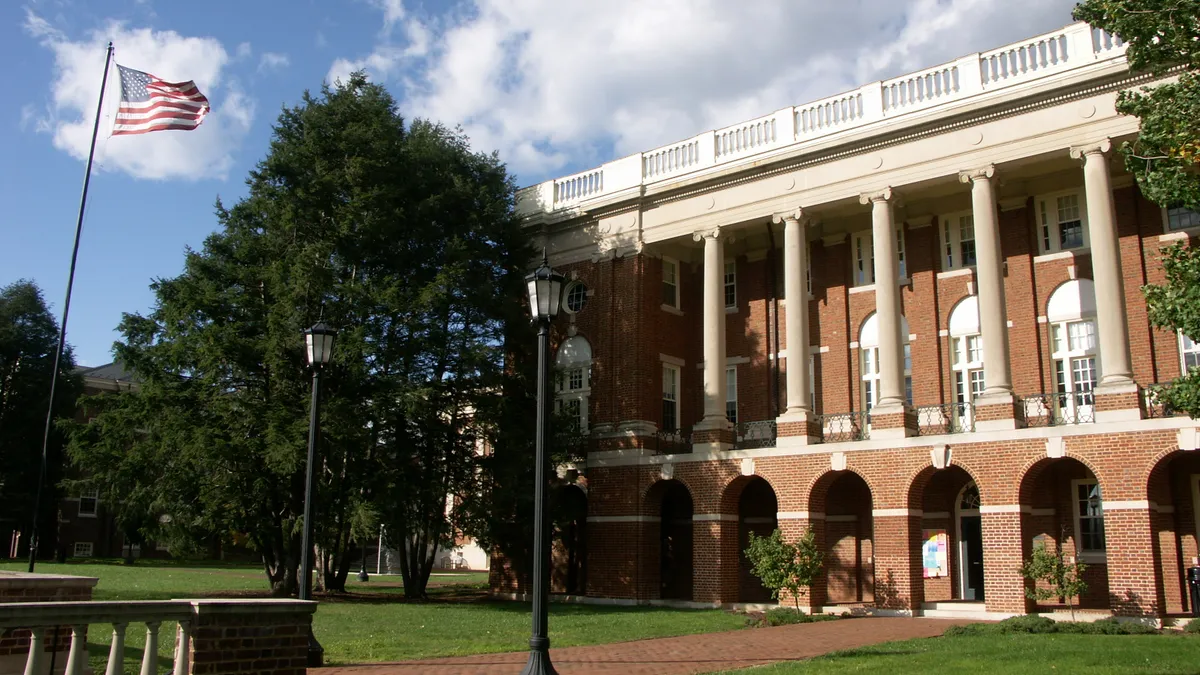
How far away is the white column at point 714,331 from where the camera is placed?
3034 centimetres

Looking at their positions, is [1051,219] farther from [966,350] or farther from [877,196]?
[877,196]

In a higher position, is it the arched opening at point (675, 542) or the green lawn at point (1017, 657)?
the arched opening at point (675, 542)

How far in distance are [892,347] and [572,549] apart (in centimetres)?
1307

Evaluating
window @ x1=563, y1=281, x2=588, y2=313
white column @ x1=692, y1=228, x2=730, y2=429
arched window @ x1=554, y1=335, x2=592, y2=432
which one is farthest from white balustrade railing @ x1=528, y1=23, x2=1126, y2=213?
arched window @ x1=554, y1=335, x2=592, y2=432

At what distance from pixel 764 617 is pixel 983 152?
13.6 m

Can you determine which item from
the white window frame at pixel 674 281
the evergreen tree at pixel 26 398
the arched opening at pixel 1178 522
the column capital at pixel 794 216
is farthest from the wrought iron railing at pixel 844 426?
the evergreen tree at pixel 26 398

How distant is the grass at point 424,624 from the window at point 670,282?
11.0 meters

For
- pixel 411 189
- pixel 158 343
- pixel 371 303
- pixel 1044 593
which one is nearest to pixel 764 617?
pixel 1044 593

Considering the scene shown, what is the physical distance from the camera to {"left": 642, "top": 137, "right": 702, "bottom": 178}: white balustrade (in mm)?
32688

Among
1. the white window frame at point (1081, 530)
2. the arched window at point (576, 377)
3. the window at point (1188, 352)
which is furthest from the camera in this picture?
the arched window at point (576, 377)

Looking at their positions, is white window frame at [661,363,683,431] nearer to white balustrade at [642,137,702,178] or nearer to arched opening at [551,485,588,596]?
arched opening at [551,485,588,596]

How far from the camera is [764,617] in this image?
960 inches

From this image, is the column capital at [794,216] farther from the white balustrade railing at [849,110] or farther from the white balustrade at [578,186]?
the white balustrade at [578,186]

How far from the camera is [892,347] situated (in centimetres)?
2712
